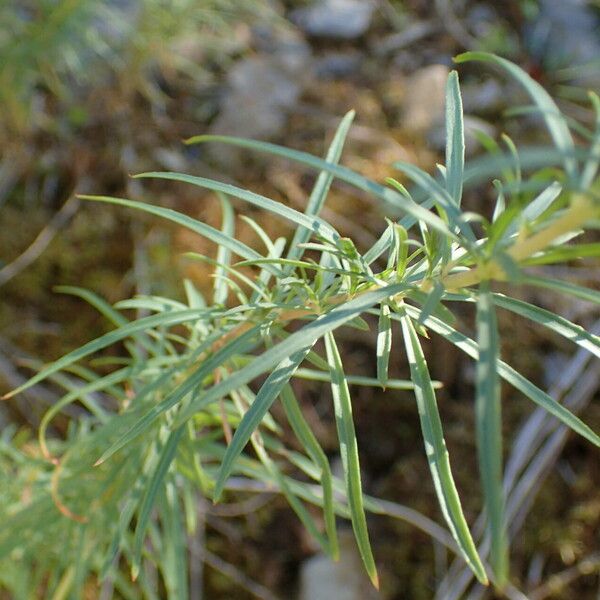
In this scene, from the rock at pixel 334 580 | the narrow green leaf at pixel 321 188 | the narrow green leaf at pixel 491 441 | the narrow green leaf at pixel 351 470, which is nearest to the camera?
the narrow green leaf at pixel 491 441

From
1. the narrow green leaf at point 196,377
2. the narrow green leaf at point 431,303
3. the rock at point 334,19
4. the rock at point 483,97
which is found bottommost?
the rock at point 483,97

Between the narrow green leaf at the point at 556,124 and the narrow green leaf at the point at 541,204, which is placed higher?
the narrow green leaf at the point at 556,124

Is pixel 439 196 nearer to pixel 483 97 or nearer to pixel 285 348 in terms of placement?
pixel 285 348

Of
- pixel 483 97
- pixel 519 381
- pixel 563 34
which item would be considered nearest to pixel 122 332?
pixel 519 381

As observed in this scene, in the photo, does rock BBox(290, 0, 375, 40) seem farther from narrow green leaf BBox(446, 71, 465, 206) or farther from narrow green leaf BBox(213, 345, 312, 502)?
narrow green leaf BBox(213, 345, 312, 502)

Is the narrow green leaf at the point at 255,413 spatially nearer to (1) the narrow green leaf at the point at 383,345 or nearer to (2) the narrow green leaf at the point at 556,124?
(1) the narrow green leaf at the point at 383,345

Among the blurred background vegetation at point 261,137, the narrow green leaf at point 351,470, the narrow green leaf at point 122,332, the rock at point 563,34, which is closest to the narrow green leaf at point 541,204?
the narrow green leaf at point 351,470

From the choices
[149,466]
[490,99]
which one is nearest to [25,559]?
[149,466]
